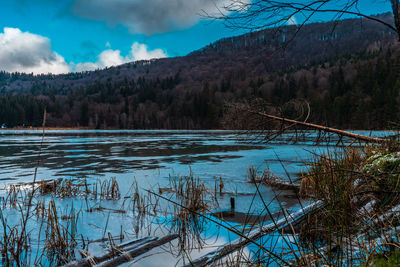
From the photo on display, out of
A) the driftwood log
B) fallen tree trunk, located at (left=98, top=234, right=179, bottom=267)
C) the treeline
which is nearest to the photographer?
the driftwood log

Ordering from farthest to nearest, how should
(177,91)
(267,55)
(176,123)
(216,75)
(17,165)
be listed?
(216,75)
(177,91)
(176,123)
(17,165)
(267,55)

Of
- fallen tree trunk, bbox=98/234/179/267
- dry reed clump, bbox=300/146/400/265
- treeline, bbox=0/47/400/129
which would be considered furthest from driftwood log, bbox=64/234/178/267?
treeline, bbox=0/47/400/129

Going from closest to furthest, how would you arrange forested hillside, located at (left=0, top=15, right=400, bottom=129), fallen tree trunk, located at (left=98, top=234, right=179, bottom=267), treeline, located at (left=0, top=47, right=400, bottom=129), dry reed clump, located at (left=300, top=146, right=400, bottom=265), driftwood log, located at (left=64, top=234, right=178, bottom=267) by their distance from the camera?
dry reed clump, located at (left=300, top=146, right=400, bottom=265) → driftwood log, located at (left=64, top=234, right=178, bottom=267) → fallen tree trunk, located at (left=98, top=234, right=179, bottom=267) → forested hillside, located at (left=0, top=15, right=400, bottom=129) → treeline, located at (left=0, top=47, right=400, bottom=129)

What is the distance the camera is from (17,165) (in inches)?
540

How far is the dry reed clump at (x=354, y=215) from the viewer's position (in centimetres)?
265

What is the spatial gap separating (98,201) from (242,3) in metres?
6.07

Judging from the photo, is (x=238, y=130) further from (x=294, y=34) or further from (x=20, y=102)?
(x=20, y=102)

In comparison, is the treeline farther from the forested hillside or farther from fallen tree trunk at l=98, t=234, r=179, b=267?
fallen tree trunk at l=98, t=234, r=179, b=267

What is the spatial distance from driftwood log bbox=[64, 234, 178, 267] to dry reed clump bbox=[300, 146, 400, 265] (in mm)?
2015

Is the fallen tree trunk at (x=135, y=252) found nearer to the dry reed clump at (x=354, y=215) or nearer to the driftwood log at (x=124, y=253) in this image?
the driftwood log at (x=124, y=253)

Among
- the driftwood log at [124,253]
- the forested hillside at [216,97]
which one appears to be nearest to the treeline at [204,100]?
the forested hillside at [216,97]

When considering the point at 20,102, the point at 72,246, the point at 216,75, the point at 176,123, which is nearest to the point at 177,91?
the point at 216,75

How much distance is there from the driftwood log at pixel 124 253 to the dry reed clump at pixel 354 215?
201 centimetres

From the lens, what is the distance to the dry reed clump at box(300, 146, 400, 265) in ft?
8.69
